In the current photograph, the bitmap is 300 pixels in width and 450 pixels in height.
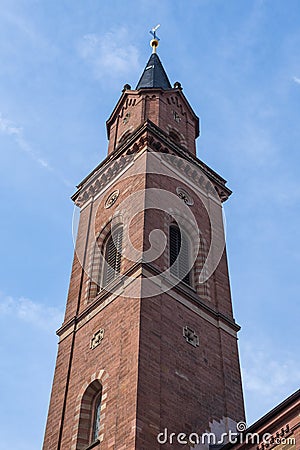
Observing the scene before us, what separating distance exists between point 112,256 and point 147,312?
5.03 meters

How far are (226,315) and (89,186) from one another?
A: 31.5 ft

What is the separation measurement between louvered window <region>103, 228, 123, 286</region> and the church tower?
64mm

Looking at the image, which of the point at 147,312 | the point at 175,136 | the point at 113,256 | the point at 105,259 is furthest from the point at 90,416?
the point at 175,136

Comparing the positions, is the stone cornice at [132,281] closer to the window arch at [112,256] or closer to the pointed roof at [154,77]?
the window arch at [112,256]

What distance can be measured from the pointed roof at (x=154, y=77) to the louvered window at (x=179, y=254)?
11.1 meters

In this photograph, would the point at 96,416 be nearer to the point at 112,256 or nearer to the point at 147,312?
the point at 147,312

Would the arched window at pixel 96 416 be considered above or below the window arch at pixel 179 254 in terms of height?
below

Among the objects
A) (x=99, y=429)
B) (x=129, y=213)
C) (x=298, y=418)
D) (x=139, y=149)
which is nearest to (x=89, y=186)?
(x=139, y=149)

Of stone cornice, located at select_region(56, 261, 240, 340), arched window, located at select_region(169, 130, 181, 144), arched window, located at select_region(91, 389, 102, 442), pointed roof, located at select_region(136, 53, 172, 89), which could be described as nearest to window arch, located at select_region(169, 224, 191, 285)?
stone cornice, located at select_region(56, 261, 240, 340)

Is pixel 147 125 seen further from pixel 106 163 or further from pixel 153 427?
pixel 153 427

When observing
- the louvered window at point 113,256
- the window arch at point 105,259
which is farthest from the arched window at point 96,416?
the louvered window at point 113,256

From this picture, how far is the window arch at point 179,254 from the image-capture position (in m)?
23.4

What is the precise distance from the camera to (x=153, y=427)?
1697 centimetres

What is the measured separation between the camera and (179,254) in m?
24.2
